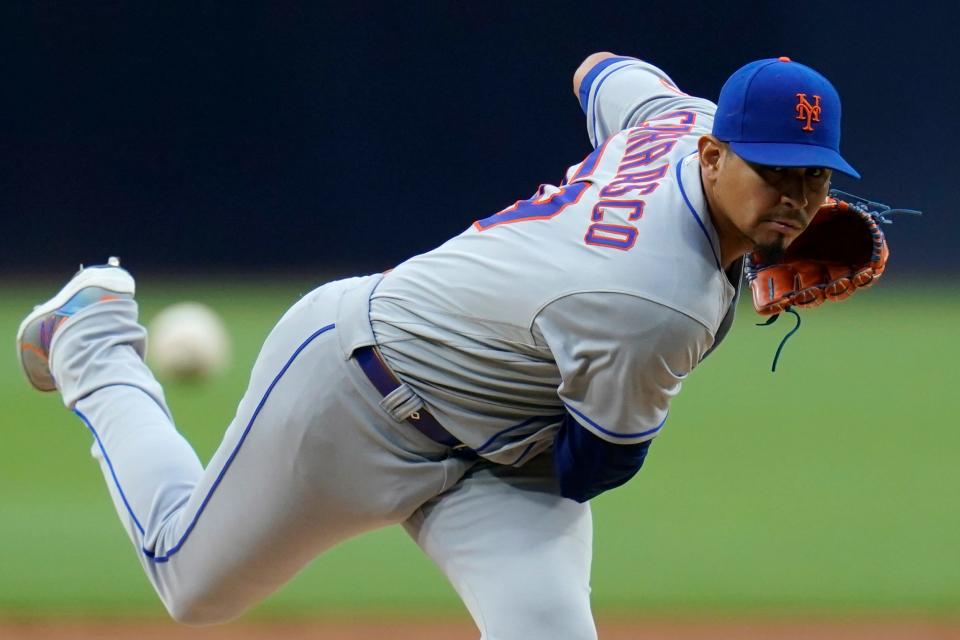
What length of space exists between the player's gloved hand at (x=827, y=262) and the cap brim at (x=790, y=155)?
0.37 meters

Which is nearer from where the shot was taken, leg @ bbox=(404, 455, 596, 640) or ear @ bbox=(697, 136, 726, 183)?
ear @ bbox=(697, 136, 726, 183)

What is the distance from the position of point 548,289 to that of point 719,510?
3.49 meters

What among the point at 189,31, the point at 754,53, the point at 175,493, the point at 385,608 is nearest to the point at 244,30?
the point at 189,31

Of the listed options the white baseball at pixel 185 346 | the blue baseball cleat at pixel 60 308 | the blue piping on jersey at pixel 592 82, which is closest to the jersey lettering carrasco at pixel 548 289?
the blue piping on jersey at pixel 592 82

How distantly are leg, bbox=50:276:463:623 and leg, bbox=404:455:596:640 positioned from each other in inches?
2.8

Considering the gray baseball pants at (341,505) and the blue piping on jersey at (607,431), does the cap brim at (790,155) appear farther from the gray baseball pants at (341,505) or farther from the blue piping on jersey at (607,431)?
the gray baseball pants at (341,505)

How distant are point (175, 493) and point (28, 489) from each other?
299cm

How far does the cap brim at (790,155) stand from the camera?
2125 mm

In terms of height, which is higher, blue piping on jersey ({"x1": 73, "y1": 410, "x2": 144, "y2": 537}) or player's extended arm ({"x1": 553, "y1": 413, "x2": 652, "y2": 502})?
player's extended arm ({"x1": 553, "y1": 413, "x2": 652, "y2": 502})

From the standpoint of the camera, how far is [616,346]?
2227 mm

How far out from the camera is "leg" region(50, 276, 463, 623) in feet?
8.39

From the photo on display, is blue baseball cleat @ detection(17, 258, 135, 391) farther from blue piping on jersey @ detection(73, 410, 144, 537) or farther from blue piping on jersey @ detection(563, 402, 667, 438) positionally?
blue piping on jersey @ detection(563, 402, 667, 438)

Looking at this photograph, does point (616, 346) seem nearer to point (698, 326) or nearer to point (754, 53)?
point (698, 326)

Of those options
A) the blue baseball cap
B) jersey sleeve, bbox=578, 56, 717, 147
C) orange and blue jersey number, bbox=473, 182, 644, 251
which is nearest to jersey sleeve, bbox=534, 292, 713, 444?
orange and blue jersey number, bbox=473, 182, 644, 251
